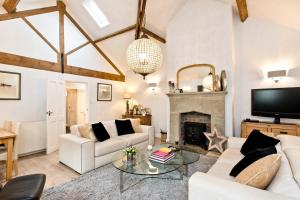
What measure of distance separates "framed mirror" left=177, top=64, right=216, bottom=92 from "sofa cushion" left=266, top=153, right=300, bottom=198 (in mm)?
2913

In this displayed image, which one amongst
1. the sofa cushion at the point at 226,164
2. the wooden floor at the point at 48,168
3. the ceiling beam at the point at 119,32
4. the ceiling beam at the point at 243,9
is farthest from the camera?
the ceiling beam at the point at 119,32

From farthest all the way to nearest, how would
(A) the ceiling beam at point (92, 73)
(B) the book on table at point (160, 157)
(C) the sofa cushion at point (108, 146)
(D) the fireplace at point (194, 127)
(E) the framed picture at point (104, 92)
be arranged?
(E) the framed picture at point (104, 92) → (A) the ceiling beam at point (92, 73) → (D) the fireplace at point (194, 127) → (C) the sofa cushion at point (108, 146) → (B) the book on table at point (160, 157)

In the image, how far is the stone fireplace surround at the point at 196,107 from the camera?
4031 mm

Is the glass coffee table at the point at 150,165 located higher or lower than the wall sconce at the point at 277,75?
lower

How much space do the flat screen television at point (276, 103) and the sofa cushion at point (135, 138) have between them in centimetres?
271

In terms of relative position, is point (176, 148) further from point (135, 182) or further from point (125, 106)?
point (125, 106)

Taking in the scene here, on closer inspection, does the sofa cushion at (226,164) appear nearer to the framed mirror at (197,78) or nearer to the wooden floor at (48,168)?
the framed mirror at (197,78)

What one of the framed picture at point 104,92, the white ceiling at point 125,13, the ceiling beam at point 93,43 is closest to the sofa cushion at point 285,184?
the white ceiling at point 125,13

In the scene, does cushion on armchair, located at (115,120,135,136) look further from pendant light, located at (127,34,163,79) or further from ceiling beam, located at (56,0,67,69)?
ceiling beam, located at (56,0,67,69)

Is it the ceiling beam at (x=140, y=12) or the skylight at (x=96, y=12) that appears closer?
the ceiling beam at (x=140, y=12)

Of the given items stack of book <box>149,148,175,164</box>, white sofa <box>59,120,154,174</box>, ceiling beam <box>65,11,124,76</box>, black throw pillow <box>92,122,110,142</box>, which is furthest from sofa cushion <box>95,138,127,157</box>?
ceiling beam <box>65,11,124,76</box>

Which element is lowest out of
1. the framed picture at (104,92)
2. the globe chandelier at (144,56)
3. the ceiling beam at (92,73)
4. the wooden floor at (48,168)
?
the wooden floor at (48,168)

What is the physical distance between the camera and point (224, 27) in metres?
4.02

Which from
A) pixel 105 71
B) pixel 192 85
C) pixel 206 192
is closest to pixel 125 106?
pixel 105 71
